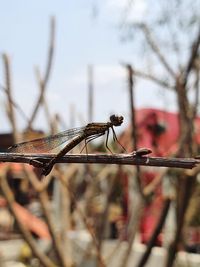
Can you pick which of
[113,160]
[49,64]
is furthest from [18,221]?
[113,160]

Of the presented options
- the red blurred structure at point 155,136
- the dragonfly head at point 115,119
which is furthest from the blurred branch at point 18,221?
the dragonfly head at point 115,119

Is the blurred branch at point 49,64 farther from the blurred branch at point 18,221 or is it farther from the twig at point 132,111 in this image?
the twig at point 132,111

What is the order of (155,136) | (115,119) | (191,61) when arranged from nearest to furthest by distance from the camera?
(115,119)
(191,61)
(155,136)

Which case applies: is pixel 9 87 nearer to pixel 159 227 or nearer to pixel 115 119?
pixel 159 227

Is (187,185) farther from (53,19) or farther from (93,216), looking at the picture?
(93,216)

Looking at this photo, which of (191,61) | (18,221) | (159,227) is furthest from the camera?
(18,221)

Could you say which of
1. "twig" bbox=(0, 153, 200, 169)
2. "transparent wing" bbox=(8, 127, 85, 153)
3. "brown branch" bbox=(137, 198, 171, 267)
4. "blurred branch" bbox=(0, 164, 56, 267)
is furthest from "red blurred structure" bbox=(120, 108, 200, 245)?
"twig" bbox=(0, 153, 200, 169)

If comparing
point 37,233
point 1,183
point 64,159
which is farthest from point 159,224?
point 37,233
